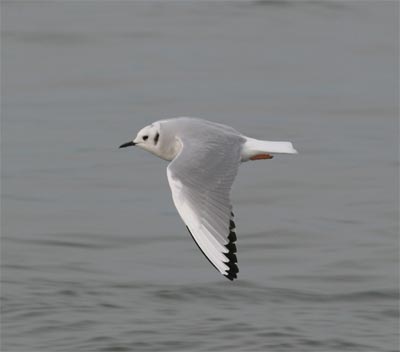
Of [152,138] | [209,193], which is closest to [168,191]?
[152,138]

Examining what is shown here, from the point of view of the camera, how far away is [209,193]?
6.18 metres

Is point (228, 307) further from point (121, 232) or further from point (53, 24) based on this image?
point (53, 24)

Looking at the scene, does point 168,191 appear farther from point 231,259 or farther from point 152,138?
point 231,259

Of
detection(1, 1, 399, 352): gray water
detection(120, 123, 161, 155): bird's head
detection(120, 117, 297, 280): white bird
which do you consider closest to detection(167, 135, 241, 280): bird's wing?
detection(120, 117, 297, 280): white bird

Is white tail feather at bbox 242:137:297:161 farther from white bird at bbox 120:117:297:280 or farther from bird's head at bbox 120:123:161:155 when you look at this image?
bird's head at bbox 120:123:161:155

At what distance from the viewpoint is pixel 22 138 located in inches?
466

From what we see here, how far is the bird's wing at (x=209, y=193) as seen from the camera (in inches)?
230

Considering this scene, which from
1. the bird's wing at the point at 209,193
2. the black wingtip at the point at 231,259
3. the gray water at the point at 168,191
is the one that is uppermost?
the bird's wing at the point at 209,193

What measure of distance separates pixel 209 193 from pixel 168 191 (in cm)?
440

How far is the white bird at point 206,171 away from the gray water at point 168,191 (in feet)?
3.91

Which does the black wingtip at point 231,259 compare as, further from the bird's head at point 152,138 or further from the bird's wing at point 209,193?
the bird's head at point 152,138

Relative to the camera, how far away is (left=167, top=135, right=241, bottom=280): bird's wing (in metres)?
5.85

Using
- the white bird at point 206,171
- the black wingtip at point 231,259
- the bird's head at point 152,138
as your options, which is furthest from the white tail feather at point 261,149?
the black wingtip at point 231,259

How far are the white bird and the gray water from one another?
3.91 feet
